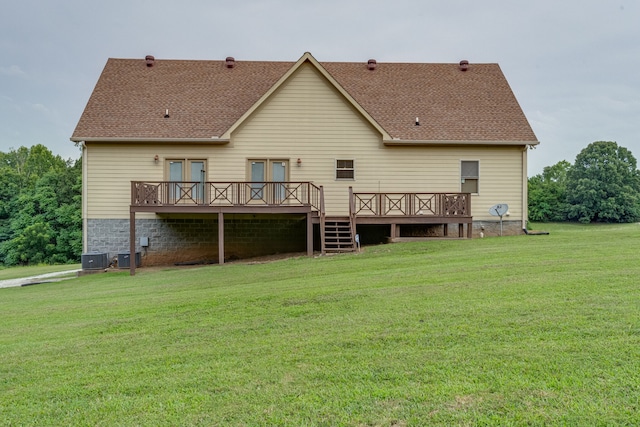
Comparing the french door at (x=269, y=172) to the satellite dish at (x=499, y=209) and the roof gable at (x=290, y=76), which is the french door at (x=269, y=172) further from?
the satellite dish at (x=499, y=209)

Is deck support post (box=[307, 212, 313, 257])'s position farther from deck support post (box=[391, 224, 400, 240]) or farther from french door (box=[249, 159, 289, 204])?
deck support post (box=[391, 224, 400, 240])

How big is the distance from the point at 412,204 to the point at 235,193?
6.40 m

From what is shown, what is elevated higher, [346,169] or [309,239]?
[346,169]

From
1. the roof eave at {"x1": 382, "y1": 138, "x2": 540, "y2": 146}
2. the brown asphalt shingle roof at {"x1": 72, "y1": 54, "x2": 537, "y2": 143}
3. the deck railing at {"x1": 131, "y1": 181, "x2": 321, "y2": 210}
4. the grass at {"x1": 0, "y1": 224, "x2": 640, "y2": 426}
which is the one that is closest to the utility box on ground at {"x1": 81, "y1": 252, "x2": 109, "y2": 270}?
the deck railing at {"x1": 131, "y1": 181, "x2": 321, "y2": 210}

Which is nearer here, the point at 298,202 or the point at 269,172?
the point at 298,202

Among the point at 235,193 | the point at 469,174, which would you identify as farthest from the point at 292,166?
the point at 469,174

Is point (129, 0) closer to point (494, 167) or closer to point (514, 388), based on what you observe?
point (494, 167)

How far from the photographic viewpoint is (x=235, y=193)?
16859 mm

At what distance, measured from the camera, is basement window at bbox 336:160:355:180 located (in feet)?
57.2

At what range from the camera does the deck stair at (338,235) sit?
48.1 ft

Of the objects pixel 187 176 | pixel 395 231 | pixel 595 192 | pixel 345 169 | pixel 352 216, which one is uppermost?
pixel 595 192

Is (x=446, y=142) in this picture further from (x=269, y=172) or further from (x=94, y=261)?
(x=94, y=261)

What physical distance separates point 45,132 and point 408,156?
58906 mm

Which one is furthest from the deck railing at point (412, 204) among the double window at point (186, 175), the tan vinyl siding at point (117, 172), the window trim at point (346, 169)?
the tan vinyl siding at point (117, 172)
